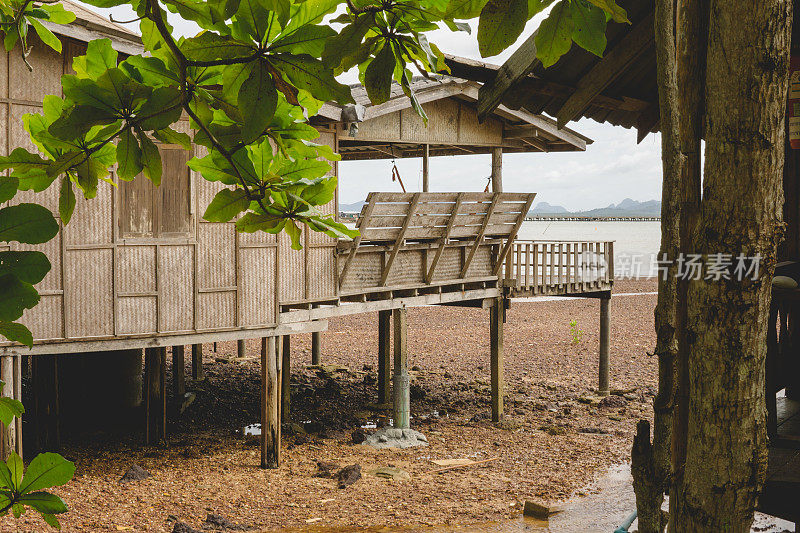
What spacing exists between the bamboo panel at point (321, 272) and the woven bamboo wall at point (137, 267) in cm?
4

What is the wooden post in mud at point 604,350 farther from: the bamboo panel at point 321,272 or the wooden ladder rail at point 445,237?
the bamboo panel at point 321,272

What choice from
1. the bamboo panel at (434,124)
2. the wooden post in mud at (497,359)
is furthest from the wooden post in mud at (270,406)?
the wooden post in mud at (497,359)

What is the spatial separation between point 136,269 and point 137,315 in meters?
0.64

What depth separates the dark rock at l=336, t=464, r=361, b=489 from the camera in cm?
1155

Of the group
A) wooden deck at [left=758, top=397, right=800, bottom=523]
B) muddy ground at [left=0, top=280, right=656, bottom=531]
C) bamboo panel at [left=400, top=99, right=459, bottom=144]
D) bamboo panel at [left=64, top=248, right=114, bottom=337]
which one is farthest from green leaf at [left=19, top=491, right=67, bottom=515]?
bamboo panel at [left=400, top=99, right=459, bottom=144]

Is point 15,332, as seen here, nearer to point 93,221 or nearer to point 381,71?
point 381,71

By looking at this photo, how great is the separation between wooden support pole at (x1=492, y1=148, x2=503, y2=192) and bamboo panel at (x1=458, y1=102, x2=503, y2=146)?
196mm

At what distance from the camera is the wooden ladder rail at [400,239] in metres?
13.0

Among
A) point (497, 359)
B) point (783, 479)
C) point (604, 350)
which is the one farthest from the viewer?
point (604, 350)

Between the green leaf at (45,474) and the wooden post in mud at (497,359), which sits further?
the wooden post in mud at (497,359)

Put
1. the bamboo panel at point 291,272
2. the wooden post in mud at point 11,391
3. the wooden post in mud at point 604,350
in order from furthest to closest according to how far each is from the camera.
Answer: the wooden post in mud at point 604,350
the bamboo panel at point 291,272
the wooden post in mud at point 11,391

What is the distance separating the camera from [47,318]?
31.9 feet

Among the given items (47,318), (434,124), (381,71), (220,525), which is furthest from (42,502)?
(434,124)

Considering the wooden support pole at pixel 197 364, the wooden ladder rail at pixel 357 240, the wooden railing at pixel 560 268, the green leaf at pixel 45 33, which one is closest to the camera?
the green leaf at pixel 45 33
